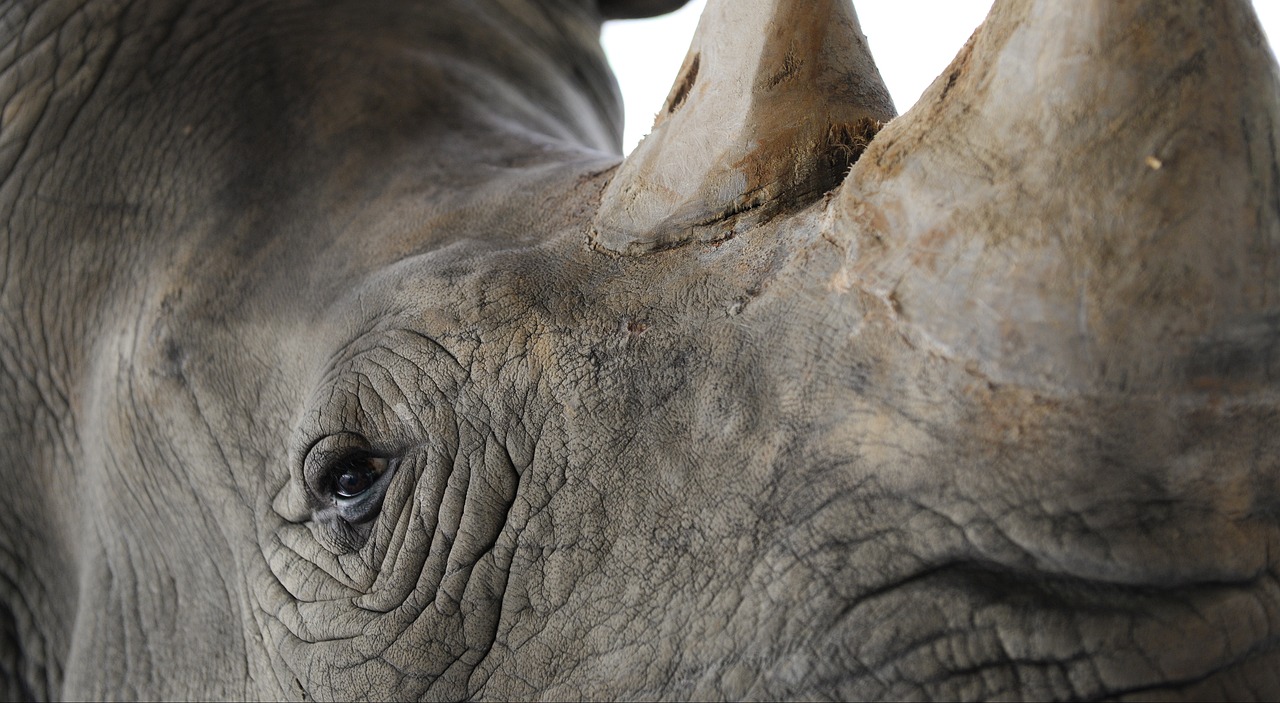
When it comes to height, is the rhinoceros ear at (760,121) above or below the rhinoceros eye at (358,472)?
above

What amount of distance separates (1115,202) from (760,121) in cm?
54

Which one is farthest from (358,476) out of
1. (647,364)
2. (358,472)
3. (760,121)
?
(760,121)

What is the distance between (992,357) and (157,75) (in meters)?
1.82

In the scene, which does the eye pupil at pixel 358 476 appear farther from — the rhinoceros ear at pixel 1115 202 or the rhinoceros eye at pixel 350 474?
the rhinoceros ear at pixel 1115 202

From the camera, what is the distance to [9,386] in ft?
8.12

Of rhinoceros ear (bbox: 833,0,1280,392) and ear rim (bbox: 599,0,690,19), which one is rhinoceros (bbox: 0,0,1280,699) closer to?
rhinoceros ear (bbox: 833,0,1280,392)

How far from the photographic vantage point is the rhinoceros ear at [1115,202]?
1.10 meters

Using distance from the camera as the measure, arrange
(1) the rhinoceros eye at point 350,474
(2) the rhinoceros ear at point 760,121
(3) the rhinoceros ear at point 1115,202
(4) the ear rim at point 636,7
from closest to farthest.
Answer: (3) the rhinoceros ear at point 1115,202 → (2) the rhinoceros ear at point 760,121 → (1) the rhinoceros eye at point 350,474 → (4) the ear rim at point 636,7

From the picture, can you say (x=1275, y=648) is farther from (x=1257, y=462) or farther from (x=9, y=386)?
(x=9, y=386)

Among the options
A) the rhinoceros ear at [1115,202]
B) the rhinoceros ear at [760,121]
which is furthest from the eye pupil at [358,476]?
the rhinoceros ear at [1115,202]

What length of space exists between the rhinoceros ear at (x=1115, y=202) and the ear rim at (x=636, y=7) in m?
2.25

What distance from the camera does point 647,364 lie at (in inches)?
60.4

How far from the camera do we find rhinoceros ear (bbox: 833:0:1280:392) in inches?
43.5

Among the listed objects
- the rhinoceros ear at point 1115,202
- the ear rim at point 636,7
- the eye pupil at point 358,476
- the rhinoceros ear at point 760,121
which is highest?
the ear rim at point 636,7
